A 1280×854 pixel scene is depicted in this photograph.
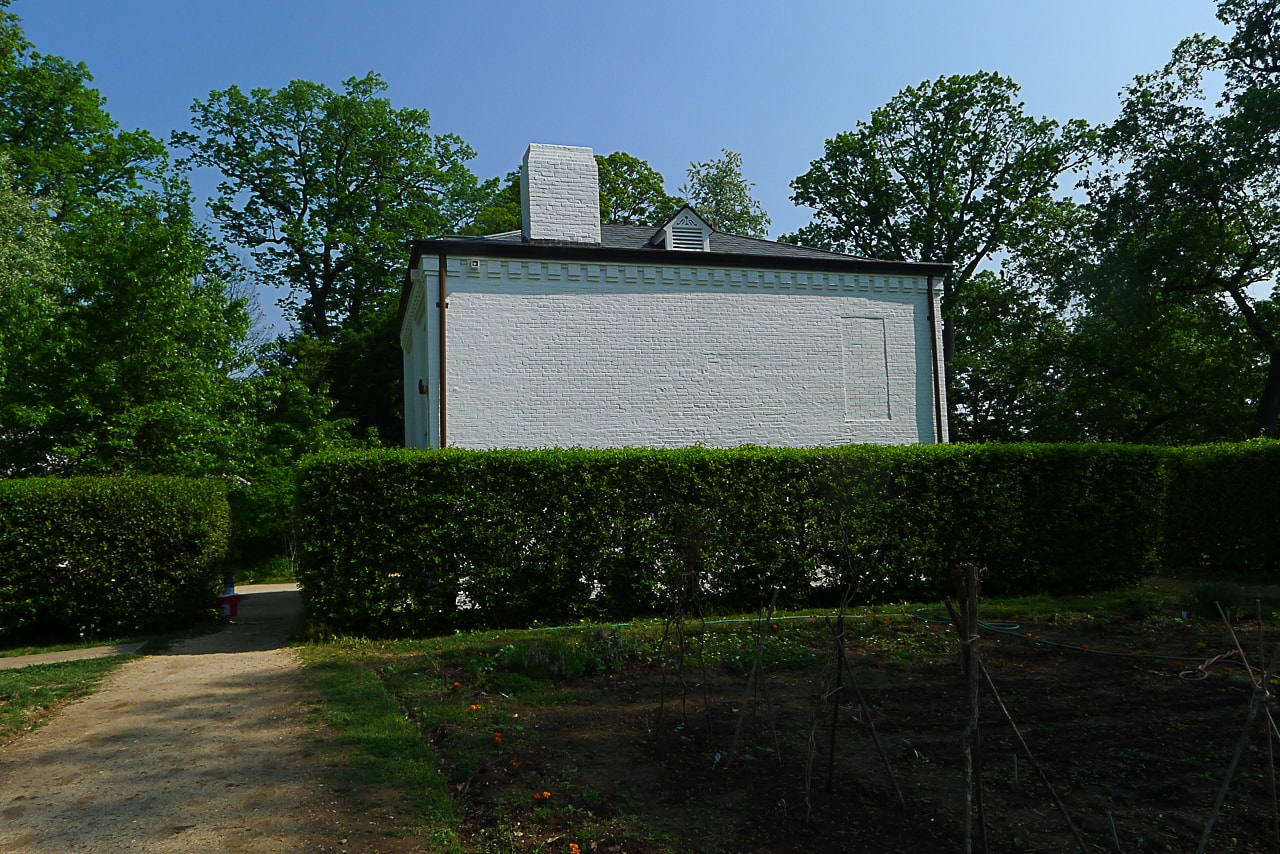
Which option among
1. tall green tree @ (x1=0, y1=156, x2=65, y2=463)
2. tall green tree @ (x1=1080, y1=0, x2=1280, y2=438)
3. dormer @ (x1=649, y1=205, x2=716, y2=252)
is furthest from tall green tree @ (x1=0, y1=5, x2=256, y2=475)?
tall green tree @ (x1=1080, y1=0, x2=1280, y2=438)

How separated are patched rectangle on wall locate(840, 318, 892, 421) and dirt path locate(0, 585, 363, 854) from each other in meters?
12.0

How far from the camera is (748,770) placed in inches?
191

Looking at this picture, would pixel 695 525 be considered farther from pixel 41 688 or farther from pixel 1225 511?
pixel 1225 511

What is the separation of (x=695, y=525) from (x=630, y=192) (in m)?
28.0

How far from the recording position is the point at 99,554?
10727 mm

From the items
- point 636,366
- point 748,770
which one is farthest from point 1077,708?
point 636,366

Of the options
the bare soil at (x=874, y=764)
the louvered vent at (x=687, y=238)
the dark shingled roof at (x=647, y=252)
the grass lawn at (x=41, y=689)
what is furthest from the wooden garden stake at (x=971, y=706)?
the louvered vent at (x=687, y=238)

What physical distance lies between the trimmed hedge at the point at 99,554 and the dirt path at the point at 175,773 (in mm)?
2682

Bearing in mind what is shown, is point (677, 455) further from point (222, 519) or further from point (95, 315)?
point (95, 315)

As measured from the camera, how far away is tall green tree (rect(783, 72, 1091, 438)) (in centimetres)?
3294

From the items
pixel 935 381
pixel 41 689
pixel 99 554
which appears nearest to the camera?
pixel 41 689

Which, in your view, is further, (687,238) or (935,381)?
(935,381)

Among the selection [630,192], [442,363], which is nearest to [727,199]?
[630,192]

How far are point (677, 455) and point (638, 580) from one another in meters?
1.73
